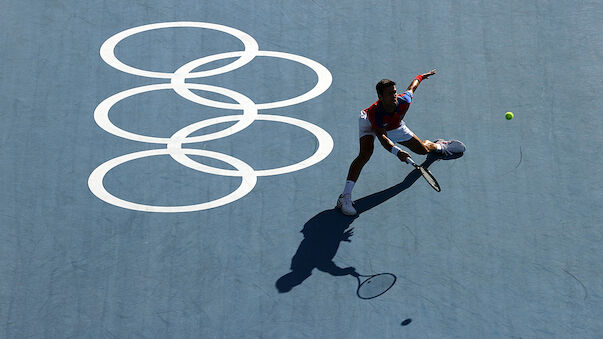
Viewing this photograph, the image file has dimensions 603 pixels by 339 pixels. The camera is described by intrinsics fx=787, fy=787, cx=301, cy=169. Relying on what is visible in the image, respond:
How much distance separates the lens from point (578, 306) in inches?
428

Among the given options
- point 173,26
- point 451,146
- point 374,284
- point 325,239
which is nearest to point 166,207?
point 325,239

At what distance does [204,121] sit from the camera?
44.0ft

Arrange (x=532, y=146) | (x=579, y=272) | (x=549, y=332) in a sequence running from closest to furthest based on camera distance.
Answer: (x=549, y=332)
(x=579, y=272)
(x=532, y=146)

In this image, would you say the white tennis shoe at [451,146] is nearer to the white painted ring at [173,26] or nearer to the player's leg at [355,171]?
the player's leg at [355,171]

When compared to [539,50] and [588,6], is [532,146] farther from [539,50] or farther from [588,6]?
[588,6]

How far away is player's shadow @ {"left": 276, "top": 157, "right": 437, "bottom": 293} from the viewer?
444 inches

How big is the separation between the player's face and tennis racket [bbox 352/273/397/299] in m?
2.54

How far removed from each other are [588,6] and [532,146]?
13.4ft

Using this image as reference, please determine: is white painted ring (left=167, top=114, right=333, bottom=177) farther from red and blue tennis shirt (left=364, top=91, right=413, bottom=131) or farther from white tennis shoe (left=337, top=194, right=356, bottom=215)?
red and blue tennis shirt (left=364, top=91, right=413, bottom=131)

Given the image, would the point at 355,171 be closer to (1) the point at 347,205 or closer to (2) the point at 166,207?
(1) the point at 347,205

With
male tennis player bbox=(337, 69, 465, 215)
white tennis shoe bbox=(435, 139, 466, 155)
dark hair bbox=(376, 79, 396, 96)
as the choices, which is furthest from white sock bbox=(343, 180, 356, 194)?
white tennis shoe bbox=(435, 139, 466, 155)

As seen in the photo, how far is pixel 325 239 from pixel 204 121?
10.5 ft

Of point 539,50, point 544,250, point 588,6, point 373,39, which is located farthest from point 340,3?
point 544,250

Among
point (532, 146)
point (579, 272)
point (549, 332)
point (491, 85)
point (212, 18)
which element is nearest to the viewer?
point (549, 332)
